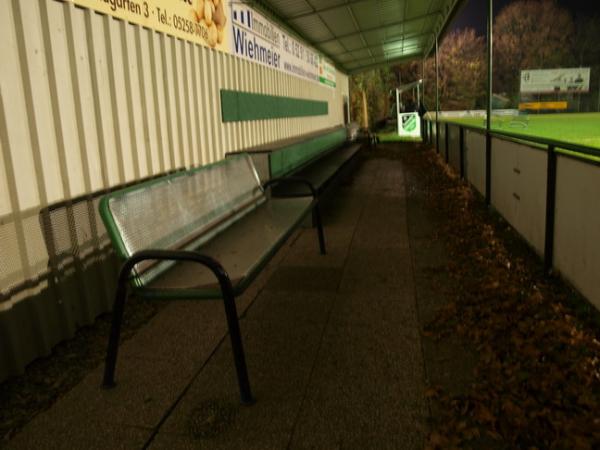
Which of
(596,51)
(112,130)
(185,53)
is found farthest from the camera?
(596,51)

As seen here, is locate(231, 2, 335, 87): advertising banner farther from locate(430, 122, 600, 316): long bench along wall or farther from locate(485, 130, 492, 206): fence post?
locate(430, 122, 600, 316): long bench along wall

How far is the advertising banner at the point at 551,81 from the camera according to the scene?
169 ft

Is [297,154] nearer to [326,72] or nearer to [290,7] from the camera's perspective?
[290,7]

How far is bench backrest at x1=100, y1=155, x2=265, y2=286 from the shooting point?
2986mm

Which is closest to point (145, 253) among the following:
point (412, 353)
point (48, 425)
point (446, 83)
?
point (48, 425)

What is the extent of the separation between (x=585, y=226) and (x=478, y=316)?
3.02ft

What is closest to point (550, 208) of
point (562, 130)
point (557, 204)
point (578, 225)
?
point (557, 204)

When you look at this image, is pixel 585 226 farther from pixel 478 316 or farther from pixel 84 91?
pixel 84 91

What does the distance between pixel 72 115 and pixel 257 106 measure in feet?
17.2

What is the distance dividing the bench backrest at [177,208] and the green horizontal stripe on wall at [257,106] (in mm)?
2114

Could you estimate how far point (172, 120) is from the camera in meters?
5.33

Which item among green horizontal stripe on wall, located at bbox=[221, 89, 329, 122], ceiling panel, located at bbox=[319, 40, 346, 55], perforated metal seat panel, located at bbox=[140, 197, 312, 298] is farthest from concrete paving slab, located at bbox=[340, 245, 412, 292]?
ceiling panel, located at bbox=[319, 40, 346, 55]

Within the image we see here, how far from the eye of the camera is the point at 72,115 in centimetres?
366

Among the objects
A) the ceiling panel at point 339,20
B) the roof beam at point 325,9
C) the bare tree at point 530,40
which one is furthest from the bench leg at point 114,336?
the bare tree at point 530,40
